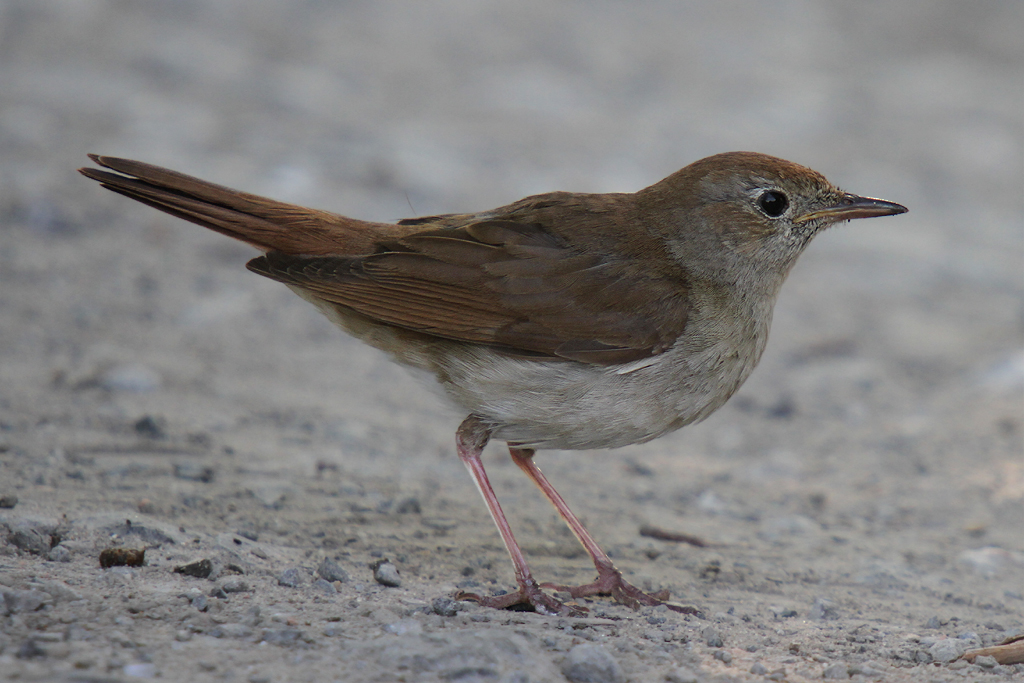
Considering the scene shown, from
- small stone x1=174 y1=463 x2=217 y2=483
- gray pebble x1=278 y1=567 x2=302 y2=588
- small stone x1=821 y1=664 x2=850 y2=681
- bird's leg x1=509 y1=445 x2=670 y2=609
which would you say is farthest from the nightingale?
small stone x1=174 y1=463 x2=217 y2=483

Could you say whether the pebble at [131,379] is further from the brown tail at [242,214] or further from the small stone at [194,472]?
the brown tail at [242,214]

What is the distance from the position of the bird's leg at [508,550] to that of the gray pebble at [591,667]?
755mm

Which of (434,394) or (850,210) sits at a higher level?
(850,210)

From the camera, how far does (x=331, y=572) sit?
3.81 m

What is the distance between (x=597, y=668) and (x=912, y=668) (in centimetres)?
114

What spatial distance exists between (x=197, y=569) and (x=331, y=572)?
1.61ft

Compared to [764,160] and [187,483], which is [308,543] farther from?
[764,160]

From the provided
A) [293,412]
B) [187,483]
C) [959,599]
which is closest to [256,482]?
[187,483]

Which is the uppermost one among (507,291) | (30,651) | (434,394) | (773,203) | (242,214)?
(773,203)

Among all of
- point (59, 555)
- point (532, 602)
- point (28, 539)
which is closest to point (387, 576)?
point (532, 602)

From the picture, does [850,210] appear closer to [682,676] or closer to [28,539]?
[682,676]

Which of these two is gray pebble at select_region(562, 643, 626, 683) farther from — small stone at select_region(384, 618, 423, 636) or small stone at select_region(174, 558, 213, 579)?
small stone at select_region(174, 558, 213, 579)

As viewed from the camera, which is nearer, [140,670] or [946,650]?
[140,670]

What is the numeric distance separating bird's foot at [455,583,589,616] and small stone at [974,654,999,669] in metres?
1.39
